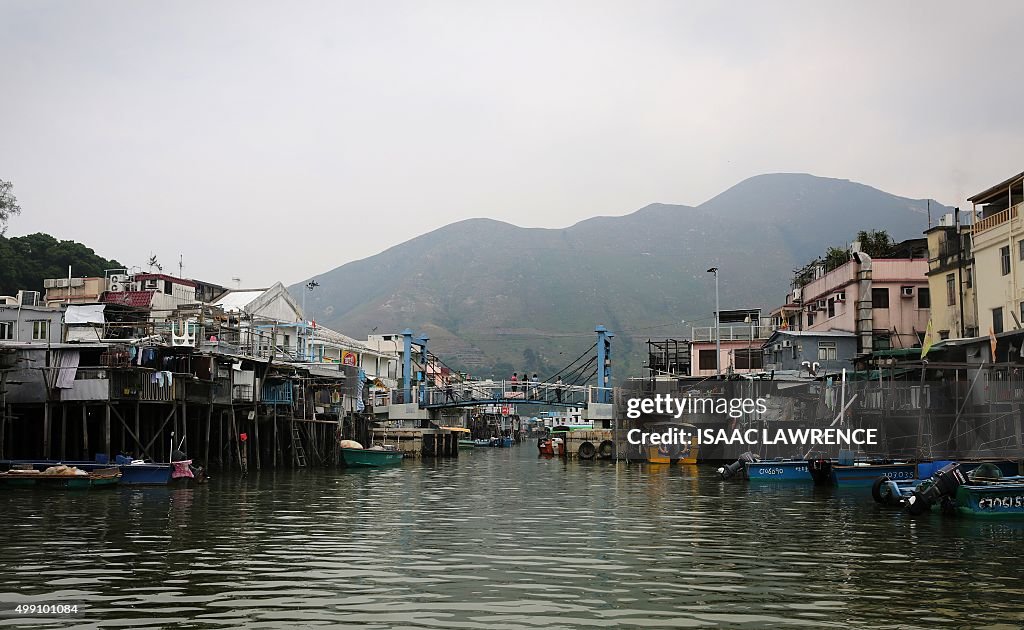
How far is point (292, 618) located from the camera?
48.1 ft

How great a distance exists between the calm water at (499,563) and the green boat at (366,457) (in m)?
24.9

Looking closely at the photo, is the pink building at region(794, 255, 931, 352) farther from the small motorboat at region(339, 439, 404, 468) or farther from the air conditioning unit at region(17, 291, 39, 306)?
the air conditioning unit at region(17, 291, 39, 306)

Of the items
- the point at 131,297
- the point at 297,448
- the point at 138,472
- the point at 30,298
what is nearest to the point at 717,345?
the point at 297,448

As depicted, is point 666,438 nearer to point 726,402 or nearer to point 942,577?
point 726,402

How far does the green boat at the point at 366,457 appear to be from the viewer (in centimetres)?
6038

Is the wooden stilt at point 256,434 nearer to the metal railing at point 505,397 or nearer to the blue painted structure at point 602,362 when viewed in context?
the metal railing at point 505,397

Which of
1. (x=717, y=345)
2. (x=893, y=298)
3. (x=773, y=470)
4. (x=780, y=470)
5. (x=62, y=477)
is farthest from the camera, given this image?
(x=717, y=345)

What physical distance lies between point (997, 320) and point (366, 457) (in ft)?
121

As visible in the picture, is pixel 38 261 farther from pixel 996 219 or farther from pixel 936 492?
pixel 936 492

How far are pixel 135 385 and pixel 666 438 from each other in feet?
116

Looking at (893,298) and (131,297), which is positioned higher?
(131,297)

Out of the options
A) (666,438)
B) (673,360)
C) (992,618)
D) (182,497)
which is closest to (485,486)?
(182,497)

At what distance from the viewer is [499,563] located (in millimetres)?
19891

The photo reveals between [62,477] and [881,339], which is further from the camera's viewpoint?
[881,339]
